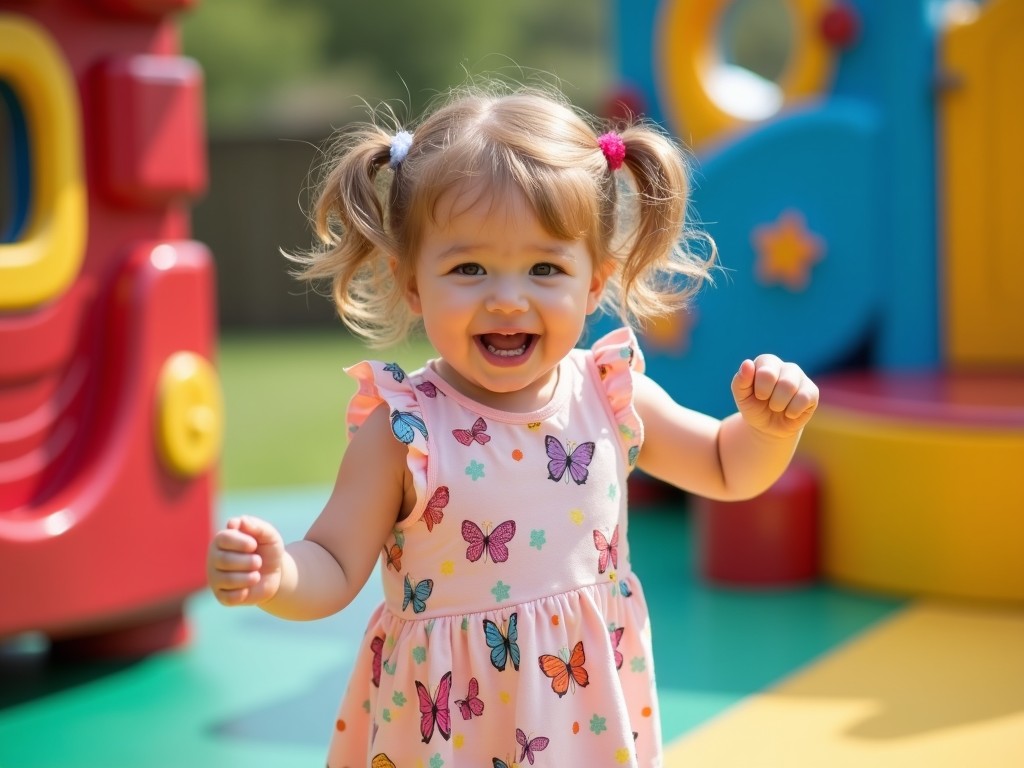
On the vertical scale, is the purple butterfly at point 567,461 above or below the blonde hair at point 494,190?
below

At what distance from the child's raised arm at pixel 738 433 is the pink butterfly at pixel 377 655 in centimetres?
47

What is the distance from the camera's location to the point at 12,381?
2982 mm

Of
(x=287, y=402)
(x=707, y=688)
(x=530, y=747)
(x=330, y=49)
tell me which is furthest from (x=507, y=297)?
(x=330, y=49)

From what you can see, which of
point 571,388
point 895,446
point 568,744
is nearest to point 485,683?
point 568,744

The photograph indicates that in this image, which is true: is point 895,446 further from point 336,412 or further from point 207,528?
point 336,412

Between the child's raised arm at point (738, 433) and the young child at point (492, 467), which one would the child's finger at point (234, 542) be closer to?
the young child at point (492, 467)

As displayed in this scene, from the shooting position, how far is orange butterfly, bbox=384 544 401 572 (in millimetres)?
1927

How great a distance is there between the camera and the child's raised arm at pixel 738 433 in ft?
6.14

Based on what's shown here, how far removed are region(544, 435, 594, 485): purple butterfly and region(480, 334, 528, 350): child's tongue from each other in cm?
14

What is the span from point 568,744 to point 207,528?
1.74 meters

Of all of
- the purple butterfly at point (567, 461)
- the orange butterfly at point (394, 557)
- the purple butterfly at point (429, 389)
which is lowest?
the orange butterfly at point (394, 557)

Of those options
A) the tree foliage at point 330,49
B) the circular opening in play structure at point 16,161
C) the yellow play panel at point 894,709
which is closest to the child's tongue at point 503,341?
the yellow play panel at point 894,709

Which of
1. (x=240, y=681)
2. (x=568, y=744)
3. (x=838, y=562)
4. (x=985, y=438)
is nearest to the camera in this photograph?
(x=568, y=744)

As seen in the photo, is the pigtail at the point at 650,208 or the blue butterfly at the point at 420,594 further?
the pigtail at the point at 650,208
